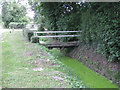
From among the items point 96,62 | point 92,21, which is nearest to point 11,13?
point 92,21

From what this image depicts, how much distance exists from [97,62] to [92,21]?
10.1 ft

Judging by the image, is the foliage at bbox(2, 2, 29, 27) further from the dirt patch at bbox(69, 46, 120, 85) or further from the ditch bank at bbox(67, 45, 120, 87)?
the dirt patch at bbox(69, 46, 120, 85)

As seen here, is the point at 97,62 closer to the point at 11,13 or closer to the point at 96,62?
the point at 96,62

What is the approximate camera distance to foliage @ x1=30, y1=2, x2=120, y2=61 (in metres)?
7.12

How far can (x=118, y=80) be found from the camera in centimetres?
670

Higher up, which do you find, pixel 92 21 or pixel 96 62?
pixel 92 21

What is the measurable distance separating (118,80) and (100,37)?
298 centimetres

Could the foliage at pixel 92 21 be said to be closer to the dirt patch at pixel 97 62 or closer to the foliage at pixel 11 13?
the dirt patch at pixel 97 62

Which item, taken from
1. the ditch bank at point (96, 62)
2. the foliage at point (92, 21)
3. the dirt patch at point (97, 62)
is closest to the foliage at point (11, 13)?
the foliage at point (92, 21)

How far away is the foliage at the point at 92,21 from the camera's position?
712 centimetres

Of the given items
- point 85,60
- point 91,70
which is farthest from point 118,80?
point 85,60

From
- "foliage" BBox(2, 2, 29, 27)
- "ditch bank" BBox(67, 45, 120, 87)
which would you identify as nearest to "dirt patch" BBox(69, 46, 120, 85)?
"ditch bank" BBox(67, 45, 120, 87)

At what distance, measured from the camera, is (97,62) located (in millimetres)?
8906

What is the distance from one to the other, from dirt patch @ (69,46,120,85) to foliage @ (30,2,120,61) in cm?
49
